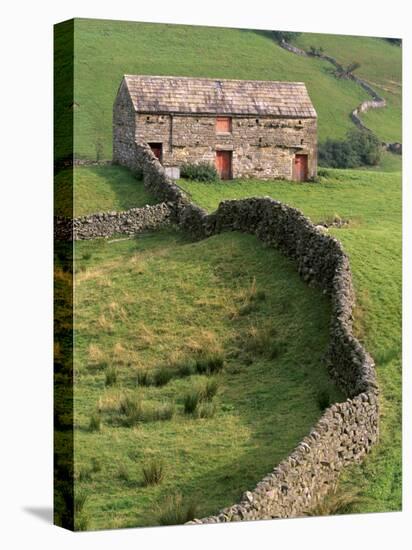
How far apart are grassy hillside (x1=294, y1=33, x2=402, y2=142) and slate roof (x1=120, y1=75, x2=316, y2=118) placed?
6.89 feet

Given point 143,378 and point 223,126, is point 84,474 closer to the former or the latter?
point 143,378

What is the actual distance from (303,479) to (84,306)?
398cm

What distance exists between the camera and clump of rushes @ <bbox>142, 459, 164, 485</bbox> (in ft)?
62.6

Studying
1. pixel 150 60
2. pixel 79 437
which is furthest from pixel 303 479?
pixel 150 60

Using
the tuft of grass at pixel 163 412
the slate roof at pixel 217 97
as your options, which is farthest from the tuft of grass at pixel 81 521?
the slate roof at pixel 217 97

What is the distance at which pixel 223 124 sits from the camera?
2716 centimetres

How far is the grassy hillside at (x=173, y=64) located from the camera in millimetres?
20375

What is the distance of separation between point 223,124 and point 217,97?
45.3 inches

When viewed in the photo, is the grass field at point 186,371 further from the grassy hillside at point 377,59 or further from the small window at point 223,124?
the grassy hillside at point 377,59

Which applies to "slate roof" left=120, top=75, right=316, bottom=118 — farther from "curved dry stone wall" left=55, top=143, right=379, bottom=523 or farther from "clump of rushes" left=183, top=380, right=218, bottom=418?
"clump of rushes" left=183, top=380, right=218, bottom=418

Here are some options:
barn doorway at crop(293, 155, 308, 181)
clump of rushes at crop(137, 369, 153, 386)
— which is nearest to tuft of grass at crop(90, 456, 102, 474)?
clump of rushes at crop(137, 369, 153, 386)

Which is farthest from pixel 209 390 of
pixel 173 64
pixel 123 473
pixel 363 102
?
pixel 363 102

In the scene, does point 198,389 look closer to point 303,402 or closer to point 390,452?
point 303,402

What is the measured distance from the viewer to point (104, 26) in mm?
20344
